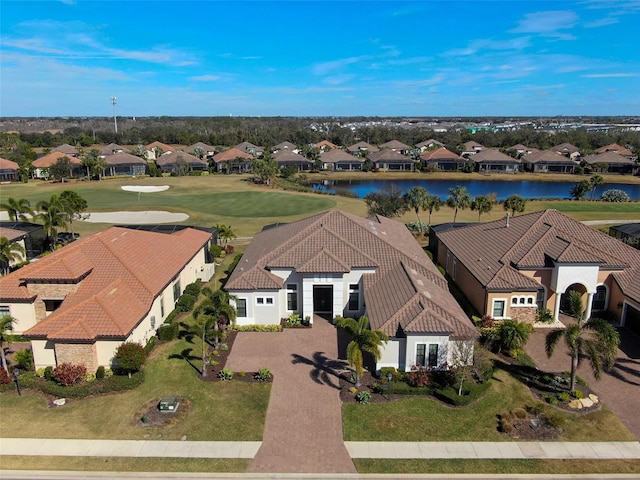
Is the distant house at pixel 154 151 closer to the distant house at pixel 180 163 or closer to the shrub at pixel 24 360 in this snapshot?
the distant house at pixel 180 163

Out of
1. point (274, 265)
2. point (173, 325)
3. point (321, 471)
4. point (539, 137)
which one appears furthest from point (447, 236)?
point (539, 137)

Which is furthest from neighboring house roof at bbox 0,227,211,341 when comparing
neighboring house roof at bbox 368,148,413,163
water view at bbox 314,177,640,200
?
neighboring house roof at bbox 368,148,413,163

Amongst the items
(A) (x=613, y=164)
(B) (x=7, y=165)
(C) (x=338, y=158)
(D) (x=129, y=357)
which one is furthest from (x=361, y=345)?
(A) (x=613, y=164)

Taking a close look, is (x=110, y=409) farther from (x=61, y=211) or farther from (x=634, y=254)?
(x=634, y=254)

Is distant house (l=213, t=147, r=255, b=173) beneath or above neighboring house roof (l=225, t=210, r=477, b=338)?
above

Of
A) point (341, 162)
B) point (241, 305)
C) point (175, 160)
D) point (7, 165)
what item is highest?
point (175, 160)

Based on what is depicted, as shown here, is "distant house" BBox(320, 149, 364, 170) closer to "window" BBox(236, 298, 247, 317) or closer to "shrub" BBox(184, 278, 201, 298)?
"shrub" BBox(184, 278, 201, 298)

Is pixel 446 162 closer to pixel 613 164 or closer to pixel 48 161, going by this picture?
pixel 613 164
